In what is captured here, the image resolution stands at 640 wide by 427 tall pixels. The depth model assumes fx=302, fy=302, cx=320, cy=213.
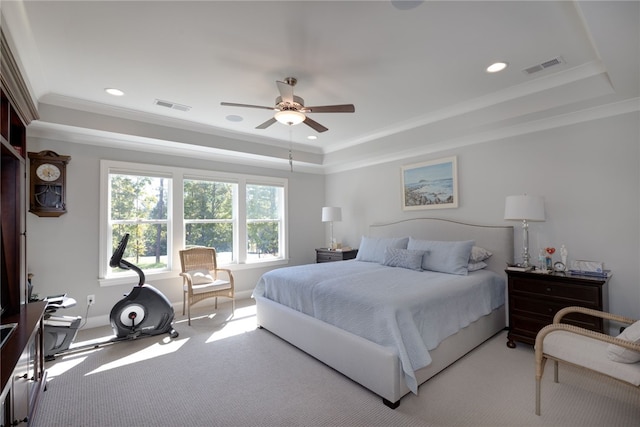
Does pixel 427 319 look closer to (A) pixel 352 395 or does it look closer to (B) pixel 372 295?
(B) pixel 372 295

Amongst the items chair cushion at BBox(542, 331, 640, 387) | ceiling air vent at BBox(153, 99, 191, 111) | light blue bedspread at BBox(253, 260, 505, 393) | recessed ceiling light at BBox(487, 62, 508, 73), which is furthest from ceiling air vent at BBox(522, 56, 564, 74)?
ceiling air vent at BBox(153, 99, 191, 111)

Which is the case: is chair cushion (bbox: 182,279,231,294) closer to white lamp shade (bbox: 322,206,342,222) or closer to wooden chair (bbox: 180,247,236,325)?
wooden chair (bbox: 180,247,236,325)

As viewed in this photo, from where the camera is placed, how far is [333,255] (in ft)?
18.3

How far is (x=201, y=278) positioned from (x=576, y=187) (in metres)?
4.87

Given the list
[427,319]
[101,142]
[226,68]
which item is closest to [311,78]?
[226,68]

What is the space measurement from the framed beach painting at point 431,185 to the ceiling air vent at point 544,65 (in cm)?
160

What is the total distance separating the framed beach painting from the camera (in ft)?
14.4

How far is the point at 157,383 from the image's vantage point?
8.55ft

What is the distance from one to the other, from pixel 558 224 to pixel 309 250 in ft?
13.7

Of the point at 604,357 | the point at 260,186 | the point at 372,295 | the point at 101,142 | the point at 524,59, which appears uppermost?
the point at 524,59

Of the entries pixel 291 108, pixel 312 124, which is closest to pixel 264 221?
pixel 312 124

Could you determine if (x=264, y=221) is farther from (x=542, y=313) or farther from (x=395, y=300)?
(x=542, y=313)

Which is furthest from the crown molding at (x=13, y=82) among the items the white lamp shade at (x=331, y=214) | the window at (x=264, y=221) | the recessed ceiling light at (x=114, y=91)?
the white lamp shade at (x=331, y=214)

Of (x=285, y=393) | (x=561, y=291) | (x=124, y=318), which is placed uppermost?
(x=561, y=291)
